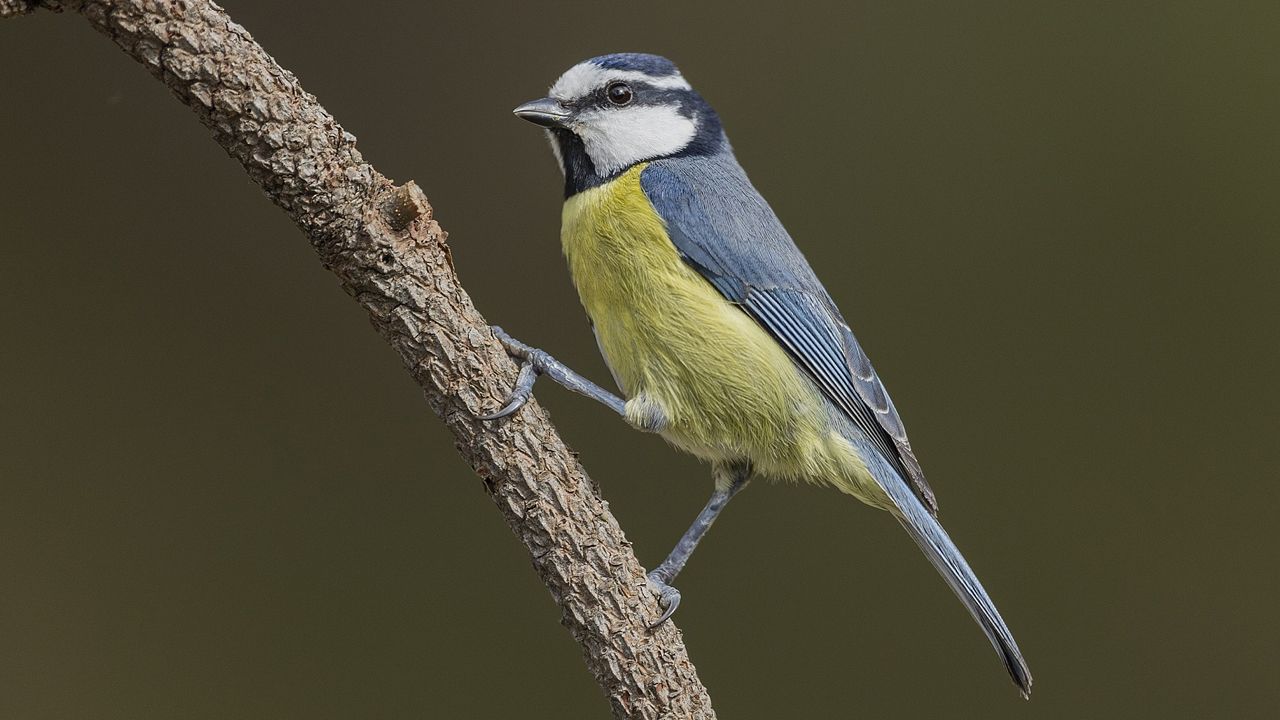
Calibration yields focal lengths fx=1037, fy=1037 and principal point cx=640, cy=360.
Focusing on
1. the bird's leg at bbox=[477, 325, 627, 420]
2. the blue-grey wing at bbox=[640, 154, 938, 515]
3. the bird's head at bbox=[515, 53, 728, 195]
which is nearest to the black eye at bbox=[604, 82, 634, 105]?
the bird's head at bbox=[515, 53, 728, 195]

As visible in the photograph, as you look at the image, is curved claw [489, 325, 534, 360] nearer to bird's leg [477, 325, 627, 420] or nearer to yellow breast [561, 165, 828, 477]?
bird's leg [477, 325, 627, 420]

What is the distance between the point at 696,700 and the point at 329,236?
0.72 metres

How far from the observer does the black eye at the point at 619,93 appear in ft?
5.37

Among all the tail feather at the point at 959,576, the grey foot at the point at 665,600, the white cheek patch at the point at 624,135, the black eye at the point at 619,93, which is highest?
the black eye at the point at 619,93

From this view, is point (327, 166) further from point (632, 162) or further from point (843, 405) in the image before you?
point (843, 405)

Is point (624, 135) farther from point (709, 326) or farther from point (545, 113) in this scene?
point (709, 326)

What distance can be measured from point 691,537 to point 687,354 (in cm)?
28

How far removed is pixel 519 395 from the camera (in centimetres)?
121

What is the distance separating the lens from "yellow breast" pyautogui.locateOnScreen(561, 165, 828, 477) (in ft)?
4.82

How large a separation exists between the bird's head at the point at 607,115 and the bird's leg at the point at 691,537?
0.50 metres

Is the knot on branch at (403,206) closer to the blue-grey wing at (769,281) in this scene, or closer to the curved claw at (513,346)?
the curved claw at (513,346)

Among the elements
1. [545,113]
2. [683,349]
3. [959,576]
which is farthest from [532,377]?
[959,576]

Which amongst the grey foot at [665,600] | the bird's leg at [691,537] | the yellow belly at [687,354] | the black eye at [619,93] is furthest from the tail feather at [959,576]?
the black eye at [619,93]

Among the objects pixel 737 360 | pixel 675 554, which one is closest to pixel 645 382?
pixel 737 360
